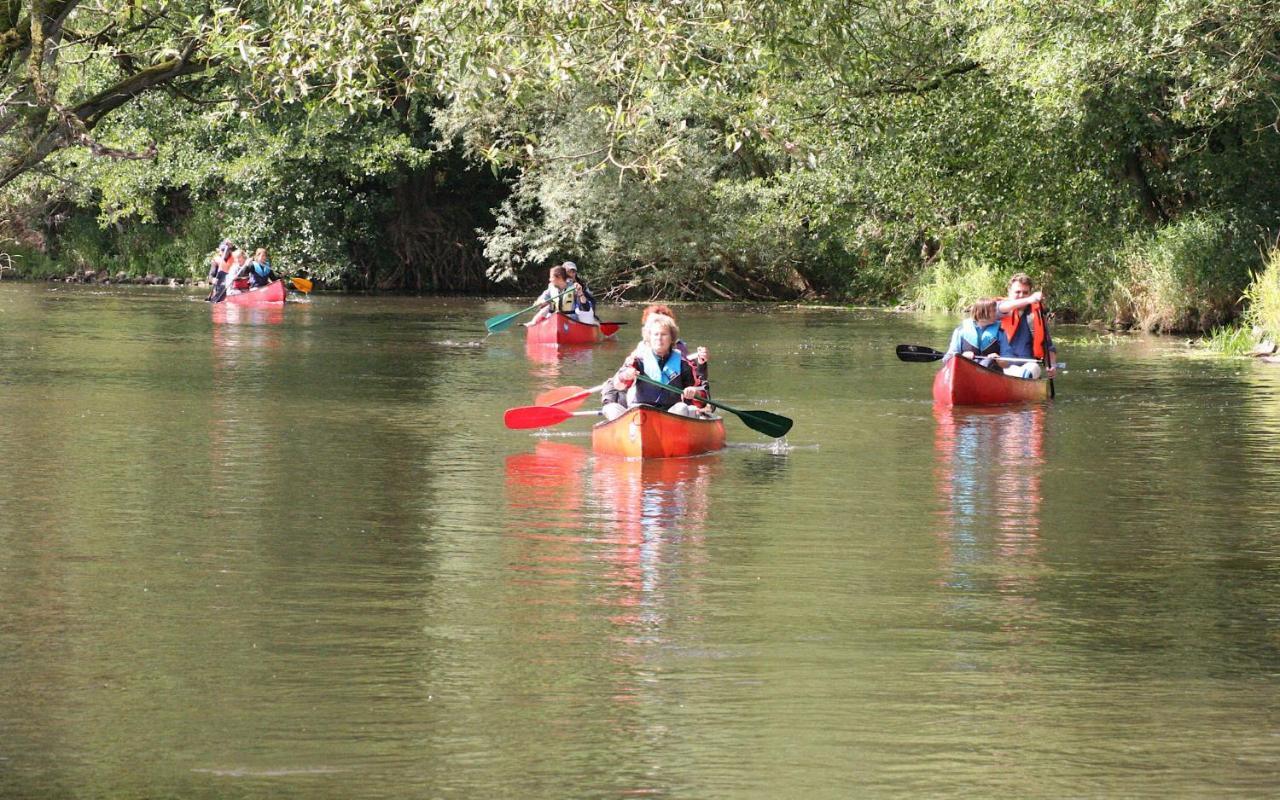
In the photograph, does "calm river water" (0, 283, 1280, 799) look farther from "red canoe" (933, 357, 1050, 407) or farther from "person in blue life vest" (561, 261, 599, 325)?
"person in blue life vest" (561, 261, 599, 325)

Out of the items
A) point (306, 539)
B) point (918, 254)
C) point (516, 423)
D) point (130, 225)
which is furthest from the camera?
point (130, 225)

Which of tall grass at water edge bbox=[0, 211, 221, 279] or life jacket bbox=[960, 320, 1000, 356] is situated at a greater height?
tall grass at water edge bbox=[0, 211, 221, 279]

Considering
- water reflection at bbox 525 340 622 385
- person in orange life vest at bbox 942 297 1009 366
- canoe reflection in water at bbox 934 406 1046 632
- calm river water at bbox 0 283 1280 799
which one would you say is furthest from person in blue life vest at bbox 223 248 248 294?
canoe reflection in water at bbox 934 406 1046 632

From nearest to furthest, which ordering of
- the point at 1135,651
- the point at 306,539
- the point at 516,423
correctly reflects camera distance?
the point at 1135,651 → the point at 306,539 → the point at 516,423

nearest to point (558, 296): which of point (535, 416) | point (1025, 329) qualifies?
point (1025, 329)

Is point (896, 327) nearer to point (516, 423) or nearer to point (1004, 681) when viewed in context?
point (516, 423)

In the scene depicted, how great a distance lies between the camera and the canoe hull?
27.7 metres

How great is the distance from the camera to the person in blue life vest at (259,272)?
40562 millimetres

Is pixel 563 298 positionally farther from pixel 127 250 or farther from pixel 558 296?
pixel 127 250

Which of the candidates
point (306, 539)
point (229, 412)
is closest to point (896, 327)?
point (229, 412)

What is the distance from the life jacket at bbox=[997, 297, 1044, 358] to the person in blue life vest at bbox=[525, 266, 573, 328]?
9345 mm

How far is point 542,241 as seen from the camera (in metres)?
42.2

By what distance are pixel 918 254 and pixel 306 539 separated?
31.4m

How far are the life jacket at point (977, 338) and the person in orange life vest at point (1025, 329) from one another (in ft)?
0.88
